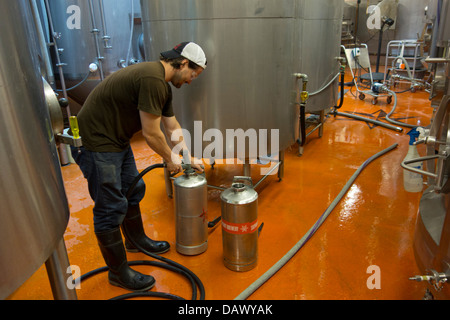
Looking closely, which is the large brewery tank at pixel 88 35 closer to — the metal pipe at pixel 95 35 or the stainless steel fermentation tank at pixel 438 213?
the metal pipe at pixel 95 35

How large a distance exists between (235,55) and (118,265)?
1.49m

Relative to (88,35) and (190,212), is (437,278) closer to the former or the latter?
(190,212)

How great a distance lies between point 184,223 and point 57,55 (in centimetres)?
251

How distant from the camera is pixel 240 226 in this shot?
200 centimetres

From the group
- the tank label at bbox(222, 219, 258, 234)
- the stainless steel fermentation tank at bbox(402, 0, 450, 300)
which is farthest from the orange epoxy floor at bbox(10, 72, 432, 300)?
the stainless steel fermentation tank at bbox(402, 0, 450, 300)

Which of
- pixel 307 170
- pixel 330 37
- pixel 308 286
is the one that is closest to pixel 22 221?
pixel 308 286

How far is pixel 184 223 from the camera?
2188 millimetres

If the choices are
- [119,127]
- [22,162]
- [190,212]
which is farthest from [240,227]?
[22,162]

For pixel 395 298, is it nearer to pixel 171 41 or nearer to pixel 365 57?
pixel 171 41

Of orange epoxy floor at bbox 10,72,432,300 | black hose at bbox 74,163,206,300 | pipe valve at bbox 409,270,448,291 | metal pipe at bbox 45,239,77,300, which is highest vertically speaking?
metal pipe at bbox 45,239,77,300

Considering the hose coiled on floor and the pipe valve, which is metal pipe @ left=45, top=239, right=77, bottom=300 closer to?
the hose coiled on floor

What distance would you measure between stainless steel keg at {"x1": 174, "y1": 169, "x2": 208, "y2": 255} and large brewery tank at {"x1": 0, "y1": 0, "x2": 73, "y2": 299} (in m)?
1.23

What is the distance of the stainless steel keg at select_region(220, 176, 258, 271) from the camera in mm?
1979

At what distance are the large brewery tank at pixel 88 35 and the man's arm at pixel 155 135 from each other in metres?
2.32
